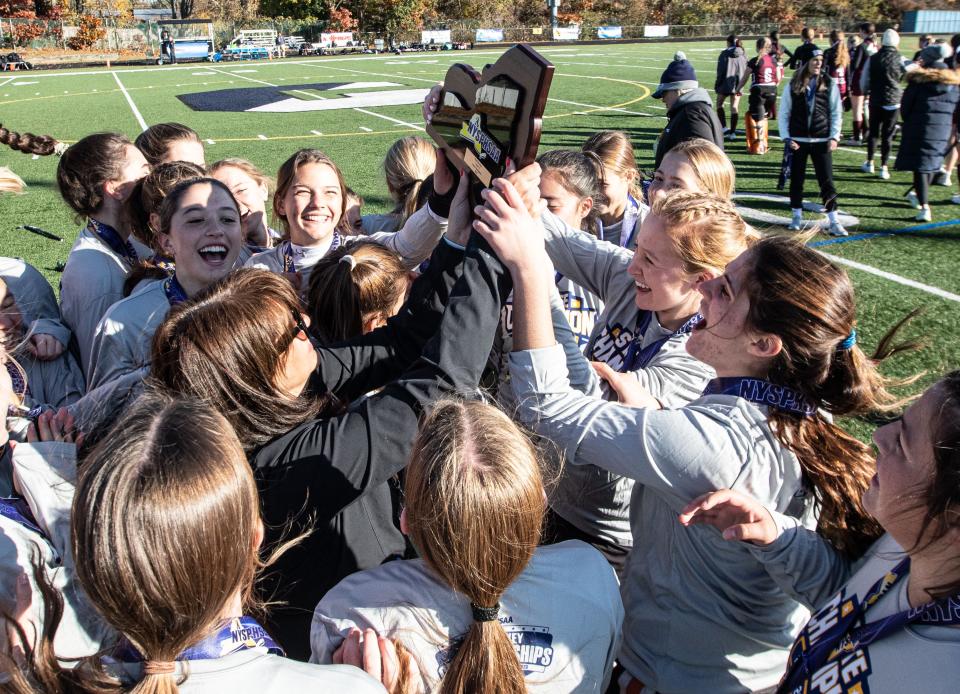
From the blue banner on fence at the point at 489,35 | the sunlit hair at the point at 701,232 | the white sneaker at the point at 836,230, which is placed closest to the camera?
the sunlit hair at the point at 701,232

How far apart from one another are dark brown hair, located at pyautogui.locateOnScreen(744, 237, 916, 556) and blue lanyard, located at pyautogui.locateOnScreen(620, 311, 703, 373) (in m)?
0.42

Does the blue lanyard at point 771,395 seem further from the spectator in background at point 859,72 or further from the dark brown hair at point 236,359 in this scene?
the spectator in background at point 859,72

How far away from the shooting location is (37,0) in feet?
177

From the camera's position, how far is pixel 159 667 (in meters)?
1.17

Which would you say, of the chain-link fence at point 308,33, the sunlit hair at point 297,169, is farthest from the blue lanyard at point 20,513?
the chain-link fence at point 308,33

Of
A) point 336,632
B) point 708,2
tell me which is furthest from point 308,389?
point 708,2

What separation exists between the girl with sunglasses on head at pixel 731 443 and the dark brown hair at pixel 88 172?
2.37m

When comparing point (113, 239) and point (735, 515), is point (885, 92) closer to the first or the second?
point (113, 239)

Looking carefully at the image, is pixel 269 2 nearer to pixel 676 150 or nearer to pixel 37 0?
pixel 37 0

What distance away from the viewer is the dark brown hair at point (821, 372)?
1.69 metres

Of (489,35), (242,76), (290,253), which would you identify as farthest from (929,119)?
(489,35)

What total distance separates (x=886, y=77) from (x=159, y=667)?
11537 millimetres

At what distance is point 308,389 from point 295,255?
1666mm

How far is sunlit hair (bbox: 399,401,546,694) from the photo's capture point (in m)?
1.32
